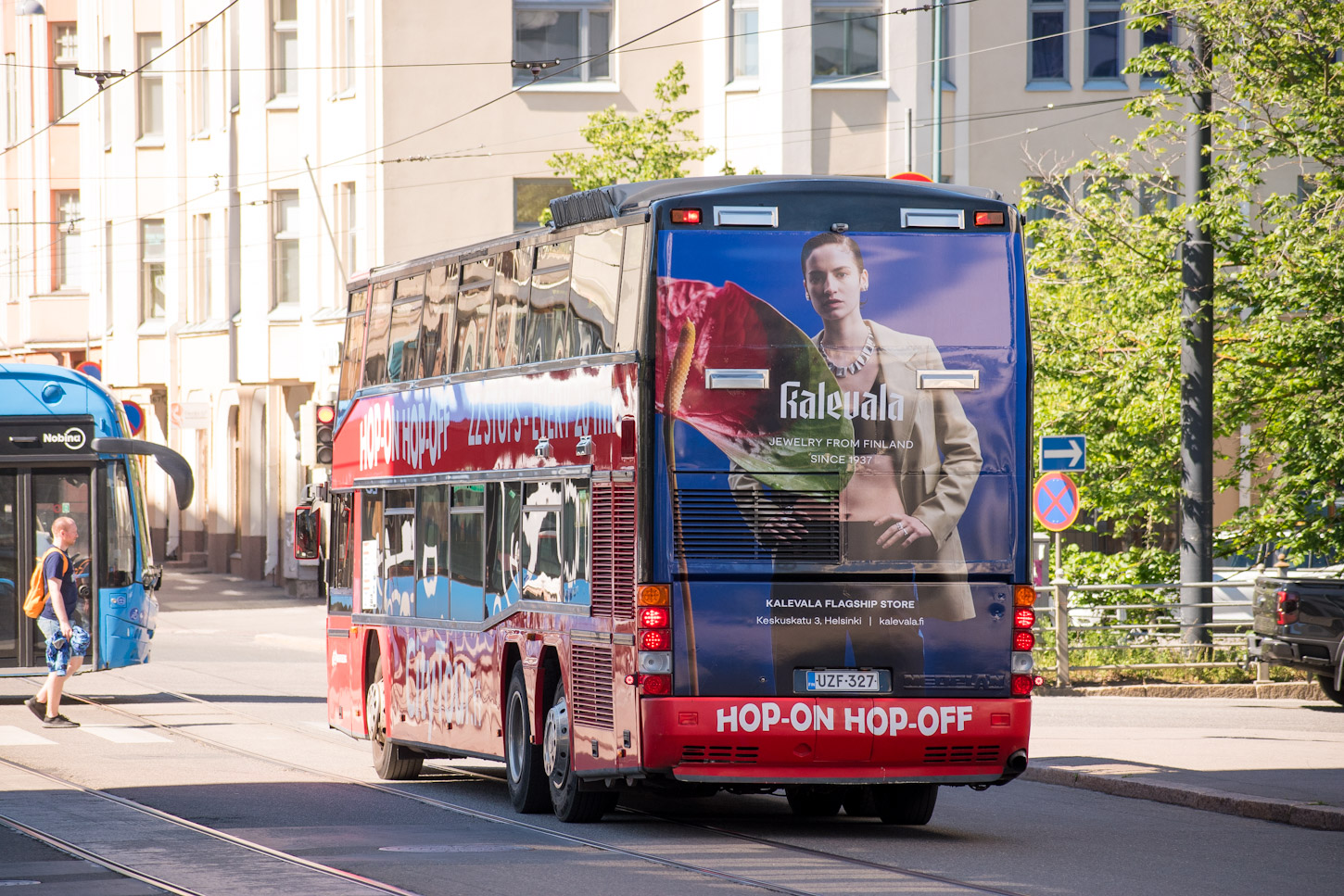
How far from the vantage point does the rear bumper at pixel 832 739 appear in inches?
450

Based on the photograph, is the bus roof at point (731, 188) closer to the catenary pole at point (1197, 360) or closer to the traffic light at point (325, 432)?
the traffic light at point (325, 432)

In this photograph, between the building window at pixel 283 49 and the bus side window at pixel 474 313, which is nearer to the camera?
the bus side window at pixel 474 313

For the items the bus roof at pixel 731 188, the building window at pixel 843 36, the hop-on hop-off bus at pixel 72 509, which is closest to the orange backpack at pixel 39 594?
the hop-on hop-off bus at pixel 72 509

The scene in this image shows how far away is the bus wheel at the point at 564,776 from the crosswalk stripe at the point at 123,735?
600 centimetres

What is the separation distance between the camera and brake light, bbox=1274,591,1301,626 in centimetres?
2180

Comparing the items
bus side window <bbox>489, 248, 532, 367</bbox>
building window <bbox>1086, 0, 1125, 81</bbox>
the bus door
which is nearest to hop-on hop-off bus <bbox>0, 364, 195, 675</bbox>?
the bus door

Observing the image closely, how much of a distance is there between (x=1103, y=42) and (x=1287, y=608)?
1828 centimetres

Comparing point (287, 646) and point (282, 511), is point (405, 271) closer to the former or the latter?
point (287, 646)

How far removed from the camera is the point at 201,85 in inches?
1789

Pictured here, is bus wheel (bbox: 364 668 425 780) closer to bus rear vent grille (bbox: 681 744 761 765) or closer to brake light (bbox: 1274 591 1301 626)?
bus rear vent grille (bbox: 681 744 761 765)

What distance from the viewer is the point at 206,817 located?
12.7 metres

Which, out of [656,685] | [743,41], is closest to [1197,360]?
[656,685]

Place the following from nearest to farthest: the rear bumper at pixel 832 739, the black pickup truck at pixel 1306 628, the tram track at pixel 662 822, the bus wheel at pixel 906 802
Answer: the tram track at pixel 662 822 → the rear bumper at pixel 832 739 → the bus wheel at pixel 906 802 → the black pickup truck at pixel 1306 628

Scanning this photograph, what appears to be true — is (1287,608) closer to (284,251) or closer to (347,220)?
(347,220)
